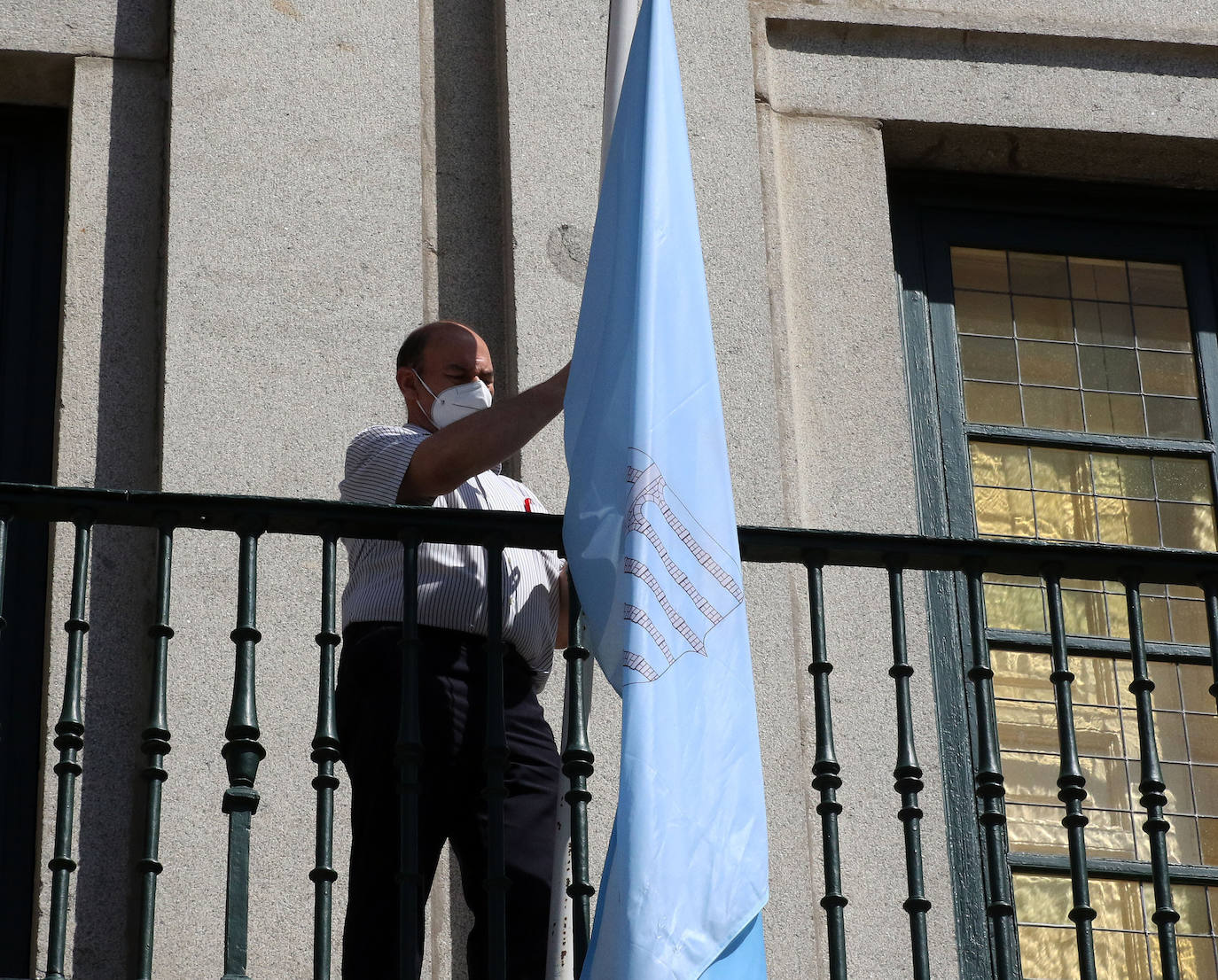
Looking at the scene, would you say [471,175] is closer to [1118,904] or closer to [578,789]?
[578,789]

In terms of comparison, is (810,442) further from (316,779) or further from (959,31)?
(316,779)

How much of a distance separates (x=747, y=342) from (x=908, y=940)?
178 centimetres

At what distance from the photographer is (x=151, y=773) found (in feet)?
16.6

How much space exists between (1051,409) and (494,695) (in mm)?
2993

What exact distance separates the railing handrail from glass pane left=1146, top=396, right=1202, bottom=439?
197cm

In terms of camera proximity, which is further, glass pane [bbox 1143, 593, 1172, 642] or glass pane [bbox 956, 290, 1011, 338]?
glass pane [bbox 956, 290, 1011, 338]

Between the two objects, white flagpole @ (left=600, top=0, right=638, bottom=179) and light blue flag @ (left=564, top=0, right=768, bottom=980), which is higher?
white flagpole @ (left=600, top=0, right=638, bottom=179)

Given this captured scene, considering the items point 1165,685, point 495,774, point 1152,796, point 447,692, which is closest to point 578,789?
point 495,774

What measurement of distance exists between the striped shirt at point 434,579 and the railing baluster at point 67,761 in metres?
0.62

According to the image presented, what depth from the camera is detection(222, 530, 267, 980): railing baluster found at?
16.3 ft

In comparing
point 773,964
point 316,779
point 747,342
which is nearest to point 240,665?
point 316,779

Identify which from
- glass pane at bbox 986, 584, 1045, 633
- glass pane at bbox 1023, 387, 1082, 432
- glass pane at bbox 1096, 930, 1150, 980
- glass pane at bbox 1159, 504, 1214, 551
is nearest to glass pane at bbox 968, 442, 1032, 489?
glass pane at bbox 1023, 387, 1082, 432

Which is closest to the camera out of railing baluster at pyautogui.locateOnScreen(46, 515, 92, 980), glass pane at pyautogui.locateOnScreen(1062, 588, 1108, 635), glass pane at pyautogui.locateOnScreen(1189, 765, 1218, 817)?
railing baluster at pyautogui.locateOnScreen(46, 515, 92, 980)

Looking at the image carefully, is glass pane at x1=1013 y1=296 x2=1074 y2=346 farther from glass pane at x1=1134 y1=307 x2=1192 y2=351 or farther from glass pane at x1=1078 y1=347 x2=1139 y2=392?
glass pane at x1=1134 y1=307 x2=1192 y2=351
